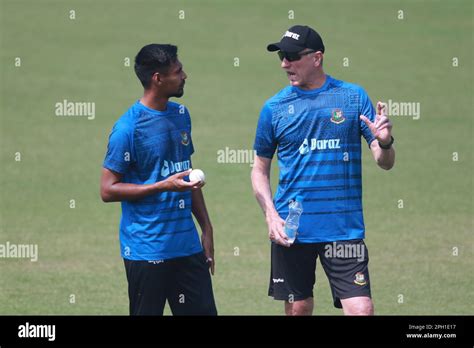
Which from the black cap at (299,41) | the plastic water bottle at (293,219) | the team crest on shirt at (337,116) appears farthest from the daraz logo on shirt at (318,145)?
the black cap at (299,41)

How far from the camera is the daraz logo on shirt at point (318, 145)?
973 centimetres

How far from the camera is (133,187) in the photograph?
9.27 meters

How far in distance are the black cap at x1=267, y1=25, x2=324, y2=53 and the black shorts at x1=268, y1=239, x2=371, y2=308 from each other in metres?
1.64

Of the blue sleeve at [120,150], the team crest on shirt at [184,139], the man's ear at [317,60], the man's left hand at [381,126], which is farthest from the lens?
the man's ear at [317,60]

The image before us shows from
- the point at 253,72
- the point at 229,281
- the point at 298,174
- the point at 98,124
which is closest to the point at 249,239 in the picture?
the point at 229,281

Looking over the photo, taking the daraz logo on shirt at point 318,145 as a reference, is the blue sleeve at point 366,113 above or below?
above

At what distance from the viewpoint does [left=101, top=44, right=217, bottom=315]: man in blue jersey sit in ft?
30.6

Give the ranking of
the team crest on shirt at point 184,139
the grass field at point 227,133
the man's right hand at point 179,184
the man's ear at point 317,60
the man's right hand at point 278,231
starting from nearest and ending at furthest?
1. the man's right hand at point 179,184
2. the team crest on shirt at point 184,139
3. the man's right hand at point 278,231
4. the man's ear at point 317,60
5. the grass field at point 227,133

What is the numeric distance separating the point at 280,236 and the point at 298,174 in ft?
1.82

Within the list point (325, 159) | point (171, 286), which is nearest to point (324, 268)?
point (325, 159)

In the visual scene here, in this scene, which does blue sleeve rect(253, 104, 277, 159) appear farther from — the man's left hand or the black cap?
the man's left hand

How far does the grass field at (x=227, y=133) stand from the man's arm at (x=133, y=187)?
13.0 ft

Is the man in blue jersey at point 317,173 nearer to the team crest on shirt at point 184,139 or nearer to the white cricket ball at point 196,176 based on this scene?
the team crest on shirt at point 184,139
